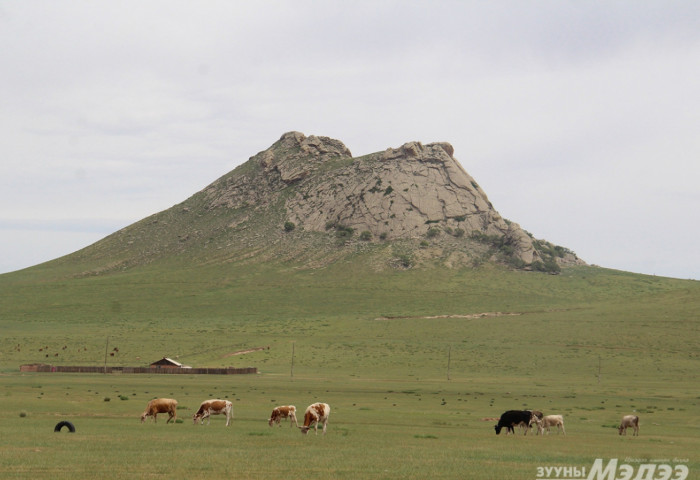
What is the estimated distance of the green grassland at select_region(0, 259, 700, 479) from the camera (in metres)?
27.8

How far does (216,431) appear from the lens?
3553cm

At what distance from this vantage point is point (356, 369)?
100 m

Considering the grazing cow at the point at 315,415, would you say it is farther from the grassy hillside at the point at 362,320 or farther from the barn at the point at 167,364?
the barn at the point at 167,364

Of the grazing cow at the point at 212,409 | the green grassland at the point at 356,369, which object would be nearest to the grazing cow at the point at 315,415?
the green grassland at the point at 356,369

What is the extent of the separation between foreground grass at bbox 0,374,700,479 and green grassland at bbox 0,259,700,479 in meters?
0.16

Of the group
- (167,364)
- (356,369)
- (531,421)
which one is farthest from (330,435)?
(356,369)

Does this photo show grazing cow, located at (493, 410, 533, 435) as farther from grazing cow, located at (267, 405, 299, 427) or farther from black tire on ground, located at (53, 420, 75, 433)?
black tire on ground, located at (53, 420, 75, 433)

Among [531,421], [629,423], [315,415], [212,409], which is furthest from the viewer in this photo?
[629,423]

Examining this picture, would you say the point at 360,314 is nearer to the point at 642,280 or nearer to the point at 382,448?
the point at 642,280

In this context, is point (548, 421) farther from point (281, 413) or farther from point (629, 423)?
point (281, 413)

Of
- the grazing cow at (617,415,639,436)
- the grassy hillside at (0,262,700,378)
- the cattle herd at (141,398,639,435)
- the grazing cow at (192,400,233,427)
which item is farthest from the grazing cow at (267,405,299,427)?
the grassy hillside at (0,262,700,378)

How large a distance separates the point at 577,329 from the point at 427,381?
5012 cm

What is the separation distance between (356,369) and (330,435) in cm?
6563

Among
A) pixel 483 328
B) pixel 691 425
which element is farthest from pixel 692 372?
pixel 691 425
